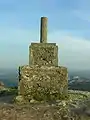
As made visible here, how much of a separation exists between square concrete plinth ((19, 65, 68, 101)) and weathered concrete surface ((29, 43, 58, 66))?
15.1 inches

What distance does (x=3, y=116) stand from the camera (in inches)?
296

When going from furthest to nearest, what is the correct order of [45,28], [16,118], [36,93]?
[45,28], [36,93], [16,118]

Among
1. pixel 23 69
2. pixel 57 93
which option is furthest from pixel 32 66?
pixel 57 93

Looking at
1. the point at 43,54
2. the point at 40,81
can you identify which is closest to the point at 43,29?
the point at 43,54

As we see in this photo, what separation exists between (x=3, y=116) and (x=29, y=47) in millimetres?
6492

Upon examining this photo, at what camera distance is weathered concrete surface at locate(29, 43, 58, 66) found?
13711 millimetres

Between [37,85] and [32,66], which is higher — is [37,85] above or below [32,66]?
below

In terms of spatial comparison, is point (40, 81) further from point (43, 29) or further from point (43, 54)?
point (43, 29)

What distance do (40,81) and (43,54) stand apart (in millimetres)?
1260

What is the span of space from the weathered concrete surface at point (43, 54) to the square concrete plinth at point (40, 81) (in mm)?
384

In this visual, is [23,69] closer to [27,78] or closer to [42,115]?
[27,78]

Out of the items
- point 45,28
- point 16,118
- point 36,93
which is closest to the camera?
point 16,118

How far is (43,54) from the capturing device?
1379 cm

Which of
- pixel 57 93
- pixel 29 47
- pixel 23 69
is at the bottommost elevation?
pixel 57 93
